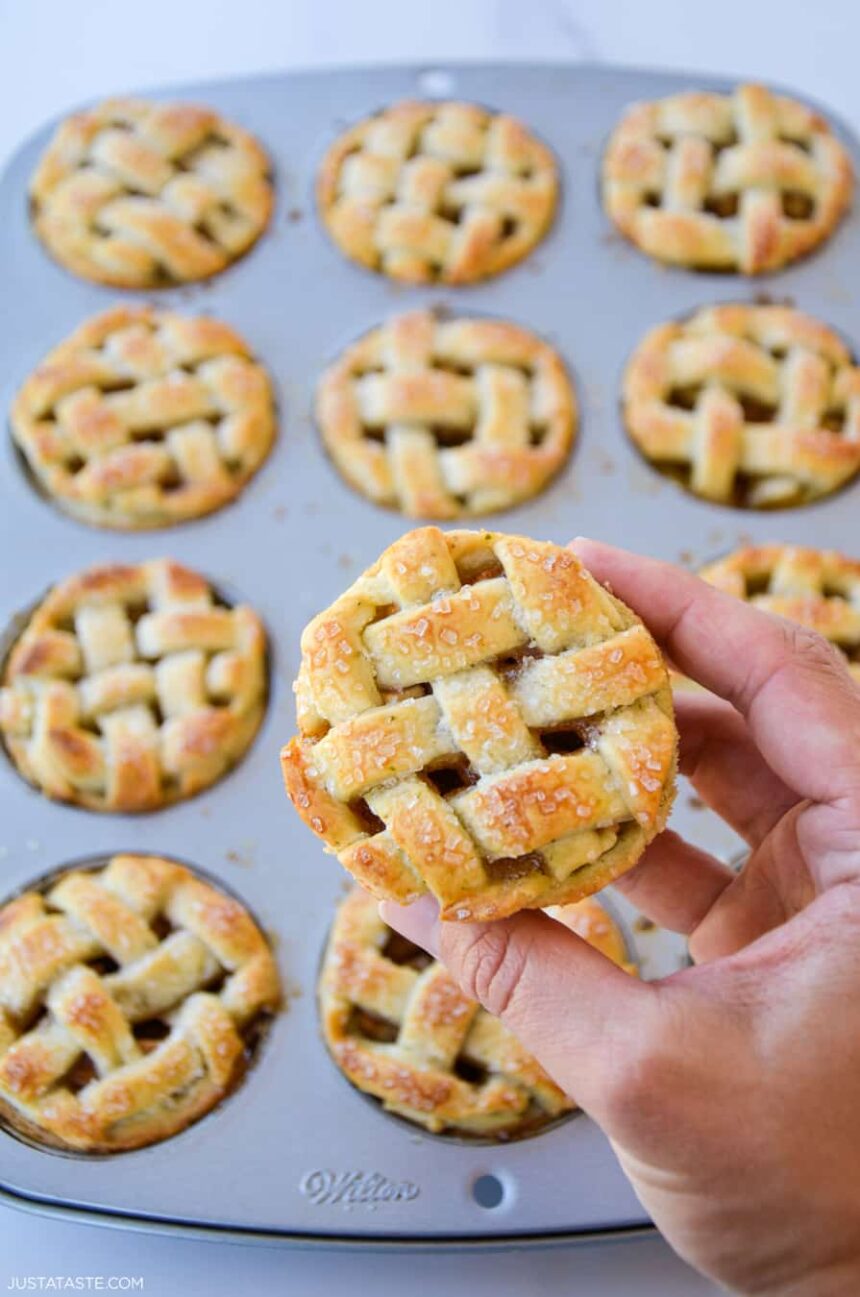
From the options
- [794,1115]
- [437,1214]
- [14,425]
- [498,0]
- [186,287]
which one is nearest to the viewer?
[794,1115]

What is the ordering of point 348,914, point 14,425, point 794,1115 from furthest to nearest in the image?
1. point 14,425
2. point 348,914
3. point 794,1115

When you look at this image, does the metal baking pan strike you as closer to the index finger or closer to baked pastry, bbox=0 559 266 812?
baked pastry, bbox=0 559 266 812

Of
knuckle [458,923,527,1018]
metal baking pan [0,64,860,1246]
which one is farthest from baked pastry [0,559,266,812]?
knuckle [458,923,527,1018]

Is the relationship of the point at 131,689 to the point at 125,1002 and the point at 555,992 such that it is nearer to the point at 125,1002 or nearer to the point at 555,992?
the point at 125,1002

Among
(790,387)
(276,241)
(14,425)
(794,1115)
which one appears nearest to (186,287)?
(276,241)

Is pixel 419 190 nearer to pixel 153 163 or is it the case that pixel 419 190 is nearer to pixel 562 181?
pixel 562 181

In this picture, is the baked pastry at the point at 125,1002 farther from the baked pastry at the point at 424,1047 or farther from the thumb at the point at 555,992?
the thumb at the point at 555,992

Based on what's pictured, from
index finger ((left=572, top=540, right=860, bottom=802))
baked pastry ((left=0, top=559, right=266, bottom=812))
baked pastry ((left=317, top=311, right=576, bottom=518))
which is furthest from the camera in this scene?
baked pastry ((left=317, top=311, right=576, bottom=518))
